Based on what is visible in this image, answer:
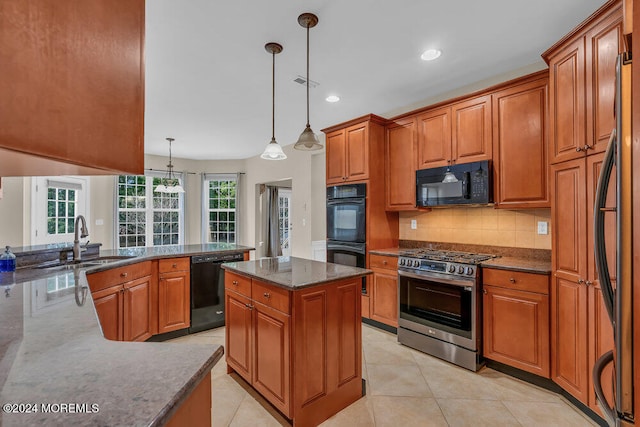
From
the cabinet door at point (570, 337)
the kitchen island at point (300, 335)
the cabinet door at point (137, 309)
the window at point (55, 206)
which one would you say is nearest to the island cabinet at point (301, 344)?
the kitchen island at point (300, 335)

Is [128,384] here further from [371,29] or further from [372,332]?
[372,332]

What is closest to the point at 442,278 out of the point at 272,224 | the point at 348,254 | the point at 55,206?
the point at 348,254

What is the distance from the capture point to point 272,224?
277 inches

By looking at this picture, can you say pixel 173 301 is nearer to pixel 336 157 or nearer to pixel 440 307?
pixel 336 157

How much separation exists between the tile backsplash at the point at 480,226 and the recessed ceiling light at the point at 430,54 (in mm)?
1567

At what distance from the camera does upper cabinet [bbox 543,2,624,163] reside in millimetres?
1737

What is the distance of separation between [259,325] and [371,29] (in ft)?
7.45

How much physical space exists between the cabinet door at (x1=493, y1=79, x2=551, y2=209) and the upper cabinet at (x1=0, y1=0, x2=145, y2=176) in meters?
2.88

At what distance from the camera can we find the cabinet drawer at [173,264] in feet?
10.0

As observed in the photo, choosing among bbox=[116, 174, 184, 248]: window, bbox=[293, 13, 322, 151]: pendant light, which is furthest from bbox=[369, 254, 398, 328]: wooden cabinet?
bbox=[116, 174, 184, 248]: window

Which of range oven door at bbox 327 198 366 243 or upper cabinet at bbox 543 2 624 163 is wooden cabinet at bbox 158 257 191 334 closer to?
range oven door at bbox 327 198 366 243

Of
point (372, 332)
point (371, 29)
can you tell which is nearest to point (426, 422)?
point (372, 332)

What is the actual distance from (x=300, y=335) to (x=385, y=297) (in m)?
1.79

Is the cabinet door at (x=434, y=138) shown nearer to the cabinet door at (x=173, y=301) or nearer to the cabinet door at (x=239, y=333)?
the cabinet door at (x=239, y=333)
